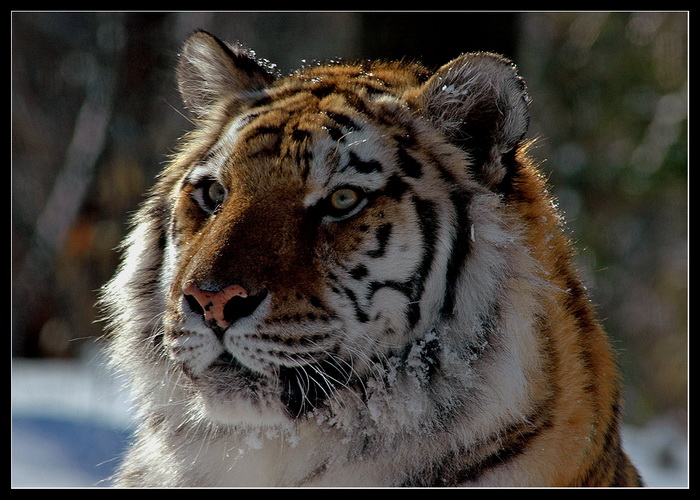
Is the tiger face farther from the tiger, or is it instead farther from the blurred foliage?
the blurred foliage

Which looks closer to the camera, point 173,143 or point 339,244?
point 339,244

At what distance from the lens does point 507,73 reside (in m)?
2.11

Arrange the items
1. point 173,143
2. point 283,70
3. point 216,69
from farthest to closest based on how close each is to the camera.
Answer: point 283,70
point 173,143
point 216,69

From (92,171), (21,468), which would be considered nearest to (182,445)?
(21,468)

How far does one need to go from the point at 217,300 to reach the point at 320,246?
Answer: 13.1 inches

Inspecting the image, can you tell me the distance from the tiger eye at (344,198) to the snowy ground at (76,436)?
8.65 feet

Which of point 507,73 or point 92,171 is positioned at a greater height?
Result: point 507,73

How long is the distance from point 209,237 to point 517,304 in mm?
880

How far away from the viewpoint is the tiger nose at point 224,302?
188cm

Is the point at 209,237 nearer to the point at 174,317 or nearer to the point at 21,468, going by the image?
the point at 174,317

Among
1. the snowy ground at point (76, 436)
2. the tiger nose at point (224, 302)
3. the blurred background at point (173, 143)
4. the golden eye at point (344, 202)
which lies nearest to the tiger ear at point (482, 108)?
the golden eye at point (344, 202)

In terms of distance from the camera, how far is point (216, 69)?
261cm

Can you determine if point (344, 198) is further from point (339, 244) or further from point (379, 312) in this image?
point (379, 312)

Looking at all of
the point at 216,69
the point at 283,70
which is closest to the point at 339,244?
the point at 216,69
